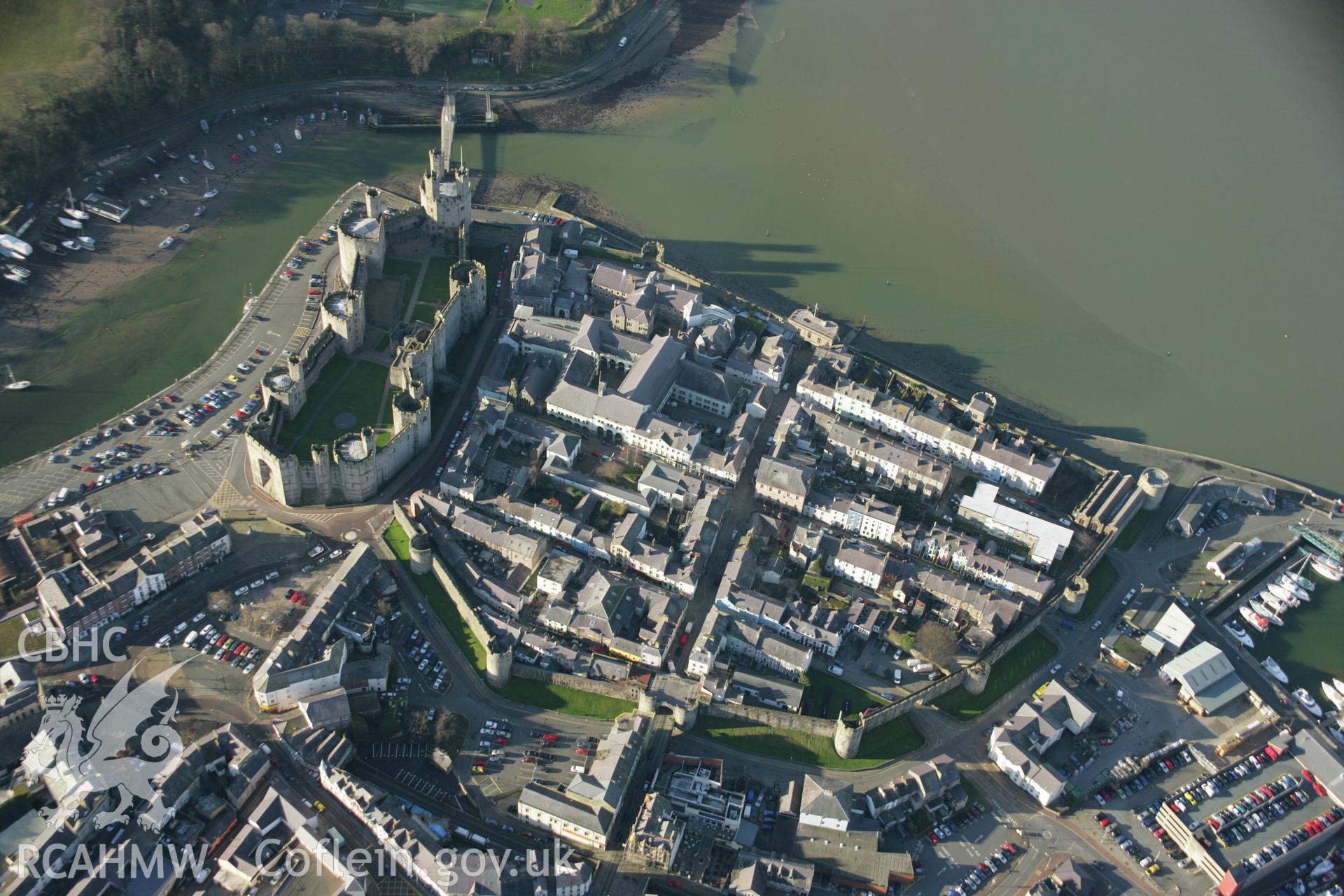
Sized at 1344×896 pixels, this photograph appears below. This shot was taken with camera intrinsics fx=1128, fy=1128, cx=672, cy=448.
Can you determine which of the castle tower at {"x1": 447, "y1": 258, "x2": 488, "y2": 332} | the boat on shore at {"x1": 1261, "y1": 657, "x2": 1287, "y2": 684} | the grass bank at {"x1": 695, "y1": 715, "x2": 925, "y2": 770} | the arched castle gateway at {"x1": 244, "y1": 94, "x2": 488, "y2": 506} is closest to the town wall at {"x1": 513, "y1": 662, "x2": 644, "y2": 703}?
the grass bank at {"x1": 695, "y1": 715, "x2": 925, "y2": 770}

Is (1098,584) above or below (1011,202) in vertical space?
below

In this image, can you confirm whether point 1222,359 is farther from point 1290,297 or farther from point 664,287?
point 664,287

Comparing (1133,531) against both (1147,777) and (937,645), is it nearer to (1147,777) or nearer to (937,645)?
(1147,777)

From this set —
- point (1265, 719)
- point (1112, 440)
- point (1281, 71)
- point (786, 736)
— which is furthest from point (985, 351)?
point (1281, 71)

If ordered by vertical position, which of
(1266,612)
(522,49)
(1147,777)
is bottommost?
(1147,777)

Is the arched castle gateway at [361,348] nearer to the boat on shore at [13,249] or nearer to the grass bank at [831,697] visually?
the boat on shore at [13,249]

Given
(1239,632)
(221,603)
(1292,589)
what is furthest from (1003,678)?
(221,603)
